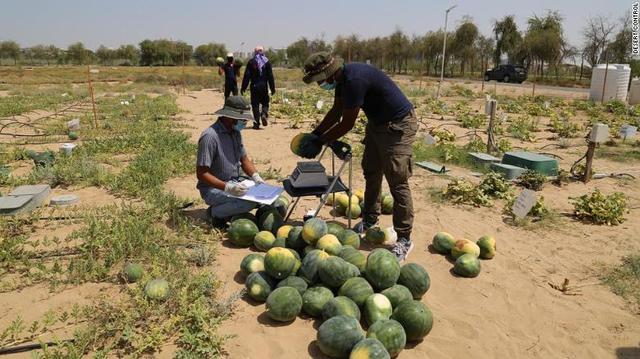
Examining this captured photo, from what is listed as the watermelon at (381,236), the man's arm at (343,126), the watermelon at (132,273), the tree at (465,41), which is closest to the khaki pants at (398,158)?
the watermelon at (381,236)

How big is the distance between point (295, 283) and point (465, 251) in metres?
1.76

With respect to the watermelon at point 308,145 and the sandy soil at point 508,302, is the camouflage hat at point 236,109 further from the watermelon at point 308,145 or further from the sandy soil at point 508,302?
the sandy soil at point 508,302

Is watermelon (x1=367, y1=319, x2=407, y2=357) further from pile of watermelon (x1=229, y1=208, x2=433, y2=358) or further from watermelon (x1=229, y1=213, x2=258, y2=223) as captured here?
watermelon (x1=229, y1=213, x2=258, y2=223)

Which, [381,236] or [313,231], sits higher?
[313,231]

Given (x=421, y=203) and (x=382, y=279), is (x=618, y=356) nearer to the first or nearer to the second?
(x=382, y=279)

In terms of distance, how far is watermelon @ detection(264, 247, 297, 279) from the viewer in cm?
338

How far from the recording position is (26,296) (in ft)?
11.2

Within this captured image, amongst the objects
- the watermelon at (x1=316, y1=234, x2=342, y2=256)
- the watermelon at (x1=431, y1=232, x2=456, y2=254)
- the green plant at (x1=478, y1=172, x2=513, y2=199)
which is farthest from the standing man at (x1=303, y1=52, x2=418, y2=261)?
the green plant at (x1=478, y1=172, x2=513, y2=199)

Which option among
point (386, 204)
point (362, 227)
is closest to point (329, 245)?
point (362, 227)

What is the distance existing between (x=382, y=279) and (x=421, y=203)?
2.74 m

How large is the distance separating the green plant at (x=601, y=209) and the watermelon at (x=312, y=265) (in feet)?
11.9

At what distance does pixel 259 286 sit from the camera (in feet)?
11.1

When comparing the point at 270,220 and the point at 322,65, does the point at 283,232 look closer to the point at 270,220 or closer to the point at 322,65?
the point at 270,220

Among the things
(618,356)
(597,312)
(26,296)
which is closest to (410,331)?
(618,356)
